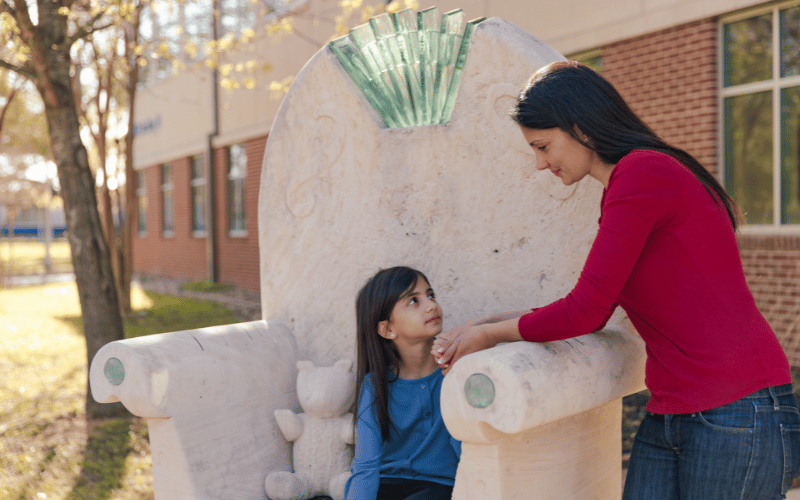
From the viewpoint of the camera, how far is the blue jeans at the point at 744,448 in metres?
1.59

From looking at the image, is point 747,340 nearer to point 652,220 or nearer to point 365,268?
point 652,220

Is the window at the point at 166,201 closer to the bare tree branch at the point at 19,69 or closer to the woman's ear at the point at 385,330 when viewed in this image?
the bare tree branch at the point at 19,69

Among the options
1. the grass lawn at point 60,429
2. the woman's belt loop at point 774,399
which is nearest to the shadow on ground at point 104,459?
the grass lawn at point 60,429

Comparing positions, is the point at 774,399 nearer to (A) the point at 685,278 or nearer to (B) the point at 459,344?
(A) the point at 685,278

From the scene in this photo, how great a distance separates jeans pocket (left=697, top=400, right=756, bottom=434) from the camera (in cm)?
160

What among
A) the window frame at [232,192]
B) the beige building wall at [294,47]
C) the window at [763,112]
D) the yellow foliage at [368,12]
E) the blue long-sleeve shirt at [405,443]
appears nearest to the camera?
the blue long-sleeve shirt at [405,443]

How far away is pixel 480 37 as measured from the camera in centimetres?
274

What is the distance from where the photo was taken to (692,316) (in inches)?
63.5

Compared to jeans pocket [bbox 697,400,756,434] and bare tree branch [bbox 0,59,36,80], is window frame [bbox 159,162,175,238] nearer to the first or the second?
bare tree branch [bbox 0,59,36,80]

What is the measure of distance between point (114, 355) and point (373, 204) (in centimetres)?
122

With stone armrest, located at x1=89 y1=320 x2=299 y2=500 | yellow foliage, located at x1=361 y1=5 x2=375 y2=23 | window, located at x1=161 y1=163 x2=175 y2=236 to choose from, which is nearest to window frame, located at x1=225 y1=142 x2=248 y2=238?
window, located at x1=161 y1=163 x2=175 y2=236

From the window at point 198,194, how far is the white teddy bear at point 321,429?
14059 mm

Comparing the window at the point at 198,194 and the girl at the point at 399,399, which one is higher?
the window at the point at 198,194

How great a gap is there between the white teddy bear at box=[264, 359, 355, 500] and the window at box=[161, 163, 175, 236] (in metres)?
16.4
